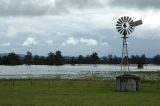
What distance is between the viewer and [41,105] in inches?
1211

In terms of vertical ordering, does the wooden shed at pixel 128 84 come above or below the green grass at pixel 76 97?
above

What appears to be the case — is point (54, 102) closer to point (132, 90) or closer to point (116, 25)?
point (132, 90)

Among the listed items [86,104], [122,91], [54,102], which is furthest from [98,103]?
[122,91]

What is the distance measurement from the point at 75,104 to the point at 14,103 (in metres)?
4.47

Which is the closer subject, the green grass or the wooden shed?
the green grass

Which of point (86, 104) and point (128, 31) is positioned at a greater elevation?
point (128, 31)

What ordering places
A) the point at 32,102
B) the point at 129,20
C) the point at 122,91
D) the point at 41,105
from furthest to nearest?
the point at 129,20
the point at 122,91
the point at 32,102
the point at 41,105

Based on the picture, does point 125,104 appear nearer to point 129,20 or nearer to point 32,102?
point 32,102

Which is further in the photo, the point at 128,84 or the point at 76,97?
the point at 128,84

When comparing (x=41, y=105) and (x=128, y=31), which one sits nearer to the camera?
(x=41, y=105)

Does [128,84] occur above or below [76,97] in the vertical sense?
above

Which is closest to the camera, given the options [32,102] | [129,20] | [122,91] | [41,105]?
[41,105]

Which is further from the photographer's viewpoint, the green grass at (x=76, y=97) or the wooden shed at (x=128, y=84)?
the wooden shed at (x=128, y=84)

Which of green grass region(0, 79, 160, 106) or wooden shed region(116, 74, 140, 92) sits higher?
wooden shed region(116, 74, 140, 92)
